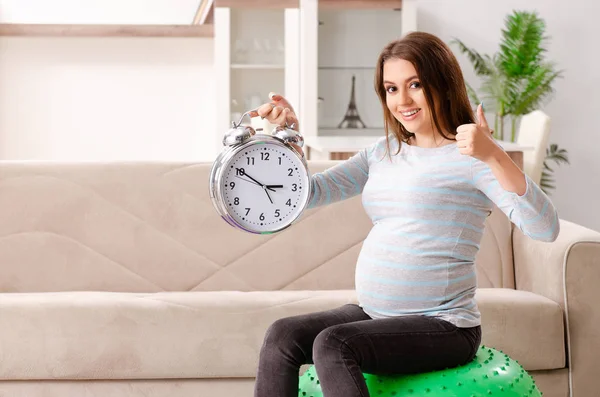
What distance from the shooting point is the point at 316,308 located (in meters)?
2.37

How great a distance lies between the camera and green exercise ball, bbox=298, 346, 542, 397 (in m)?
1.55

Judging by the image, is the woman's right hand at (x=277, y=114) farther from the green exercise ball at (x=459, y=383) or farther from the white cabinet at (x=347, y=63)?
the white cabinet at (x=347, y=63)

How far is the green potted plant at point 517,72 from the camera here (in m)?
6.09

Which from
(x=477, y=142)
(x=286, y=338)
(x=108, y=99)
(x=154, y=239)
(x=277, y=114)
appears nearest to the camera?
(x=477, y=142)

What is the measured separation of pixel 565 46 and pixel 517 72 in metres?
0.77

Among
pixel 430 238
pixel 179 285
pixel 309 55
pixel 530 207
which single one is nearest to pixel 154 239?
pixel 179 285

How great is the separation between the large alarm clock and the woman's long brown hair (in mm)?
265

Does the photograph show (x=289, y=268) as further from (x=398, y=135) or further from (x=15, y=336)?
(x=398, y=135)

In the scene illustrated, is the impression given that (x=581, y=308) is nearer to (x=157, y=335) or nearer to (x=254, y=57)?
(x=157, y=335)

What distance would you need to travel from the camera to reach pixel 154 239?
2801 millimetres

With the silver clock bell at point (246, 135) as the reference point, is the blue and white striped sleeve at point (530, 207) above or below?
below

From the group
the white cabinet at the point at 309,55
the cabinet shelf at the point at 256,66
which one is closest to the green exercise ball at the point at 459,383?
the white cabinet at the point at 309,55

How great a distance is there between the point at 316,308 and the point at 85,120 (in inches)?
174

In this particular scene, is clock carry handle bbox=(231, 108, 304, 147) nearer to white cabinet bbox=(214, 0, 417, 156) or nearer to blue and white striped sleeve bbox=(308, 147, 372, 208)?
blue and white striped sleeve bbox=(308, 147, 372, 208)
